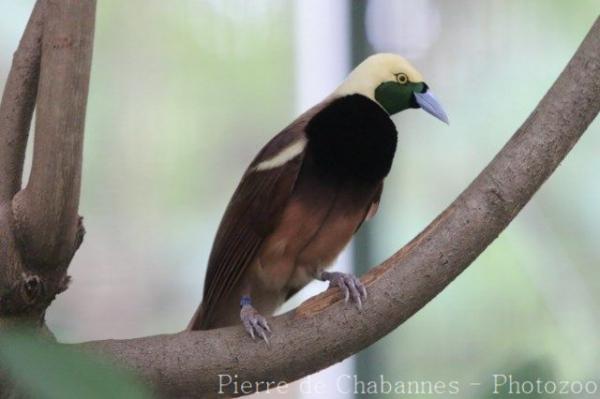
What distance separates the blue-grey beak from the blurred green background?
2.12 ft

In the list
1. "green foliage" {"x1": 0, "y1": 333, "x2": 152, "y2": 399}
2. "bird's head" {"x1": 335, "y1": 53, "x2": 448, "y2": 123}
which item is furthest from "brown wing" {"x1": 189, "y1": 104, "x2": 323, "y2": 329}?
"green foliage" {"x1": 0, "y1": 333, "x2": 152, "y2": 399}

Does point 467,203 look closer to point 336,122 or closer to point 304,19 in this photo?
point 336,122

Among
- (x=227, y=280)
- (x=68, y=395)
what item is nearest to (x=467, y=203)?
(x=227, y=280)

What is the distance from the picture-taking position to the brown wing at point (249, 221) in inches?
58.1

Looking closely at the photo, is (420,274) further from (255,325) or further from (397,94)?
(397,94)

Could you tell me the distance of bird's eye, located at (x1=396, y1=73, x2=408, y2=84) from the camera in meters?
1.64

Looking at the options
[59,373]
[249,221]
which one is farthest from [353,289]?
[59,373]

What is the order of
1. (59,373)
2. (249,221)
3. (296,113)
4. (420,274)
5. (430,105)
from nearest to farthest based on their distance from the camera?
(59,373), (420,274), (249,221), (430,105), (296,113)

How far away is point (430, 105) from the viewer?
64.1 inches

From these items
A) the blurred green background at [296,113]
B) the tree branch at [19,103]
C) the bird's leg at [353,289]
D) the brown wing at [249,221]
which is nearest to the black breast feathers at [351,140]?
the brown wing at [249,221]

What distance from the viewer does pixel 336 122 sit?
5.01ft

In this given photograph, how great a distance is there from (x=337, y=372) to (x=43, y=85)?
1374 mm

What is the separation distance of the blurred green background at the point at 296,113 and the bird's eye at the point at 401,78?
0.63m

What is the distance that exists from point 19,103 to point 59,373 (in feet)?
3.18
